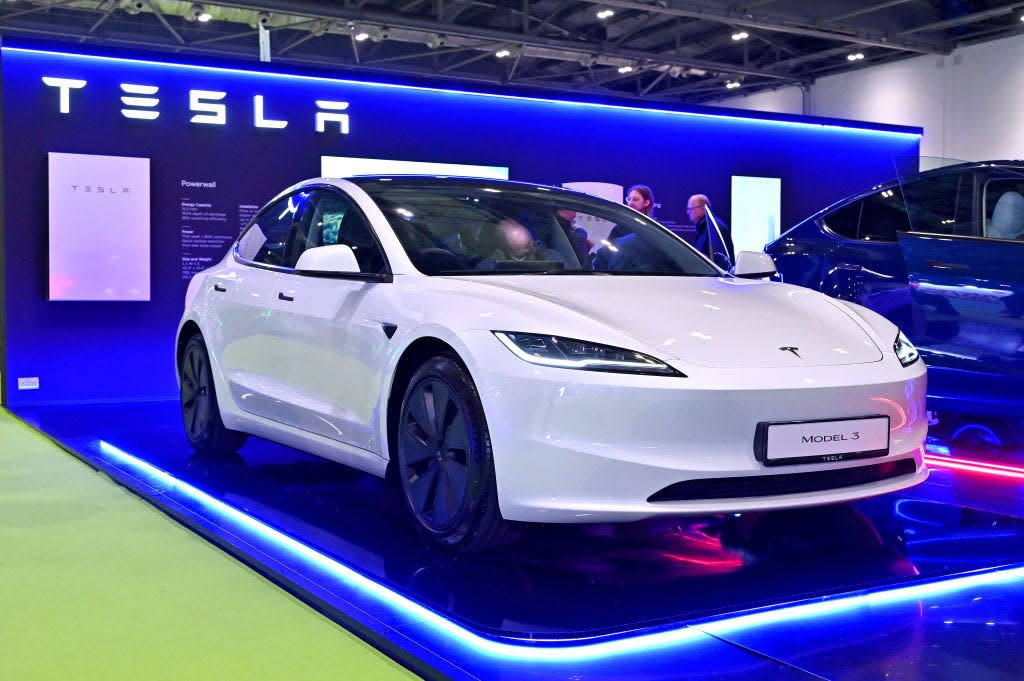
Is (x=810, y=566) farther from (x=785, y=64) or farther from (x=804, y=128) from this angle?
(x=785, y=64)

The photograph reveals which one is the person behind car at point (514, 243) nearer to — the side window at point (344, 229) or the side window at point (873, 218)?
the side window at point (344, 229)

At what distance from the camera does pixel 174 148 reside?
9125 millimetres

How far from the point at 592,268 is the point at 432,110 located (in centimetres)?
619

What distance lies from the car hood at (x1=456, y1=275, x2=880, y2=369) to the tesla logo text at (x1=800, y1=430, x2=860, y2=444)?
219mm

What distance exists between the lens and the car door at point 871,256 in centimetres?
567

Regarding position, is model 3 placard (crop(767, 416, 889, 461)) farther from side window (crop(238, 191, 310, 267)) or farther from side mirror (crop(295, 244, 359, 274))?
side window (crop(238, 191, 310, 267))

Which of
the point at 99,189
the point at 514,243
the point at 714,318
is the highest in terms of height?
the point at 99,189

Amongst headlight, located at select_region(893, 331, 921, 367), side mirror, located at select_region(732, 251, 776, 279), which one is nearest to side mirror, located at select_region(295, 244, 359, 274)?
side mirror, located at select_region(732, 251, 776, 279)

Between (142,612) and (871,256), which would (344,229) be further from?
(871,256)

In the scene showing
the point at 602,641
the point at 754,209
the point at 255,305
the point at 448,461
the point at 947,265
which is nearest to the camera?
the point at 602,641

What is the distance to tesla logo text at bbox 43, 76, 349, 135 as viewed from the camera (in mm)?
8703

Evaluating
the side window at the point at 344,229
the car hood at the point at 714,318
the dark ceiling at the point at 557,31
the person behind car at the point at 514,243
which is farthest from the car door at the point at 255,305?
the dark ceiling at the point at 557,31

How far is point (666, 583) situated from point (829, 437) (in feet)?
2.13

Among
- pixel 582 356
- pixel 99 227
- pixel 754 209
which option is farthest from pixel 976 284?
pixel 754 209
